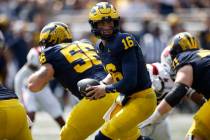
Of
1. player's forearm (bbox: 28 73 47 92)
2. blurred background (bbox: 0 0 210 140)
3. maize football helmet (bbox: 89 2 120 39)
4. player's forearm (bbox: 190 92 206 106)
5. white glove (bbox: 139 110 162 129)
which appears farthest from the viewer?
blurred background (bbox: 0 0 210 140)

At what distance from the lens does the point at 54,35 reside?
29.3 feet

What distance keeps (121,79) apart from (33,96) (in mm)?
4087

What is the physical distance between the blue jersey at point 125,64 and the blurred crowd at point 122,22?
8.18 metres

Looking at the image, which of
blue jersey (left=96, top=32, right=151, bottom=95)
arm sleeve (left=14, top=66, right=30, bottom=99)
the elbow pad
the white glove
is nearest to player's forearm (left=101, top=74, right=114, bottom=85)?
blue jersey (left=96, top=32, right=151, bottom=95)

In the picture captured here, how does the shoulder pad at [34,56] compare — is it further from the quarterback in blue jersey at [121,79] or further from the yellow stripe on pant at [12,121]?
the yellow stripe on pant at [12,121]

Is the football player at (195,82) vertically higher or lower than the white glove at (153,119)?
higher

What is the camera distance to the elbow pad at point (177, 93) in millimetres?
7613

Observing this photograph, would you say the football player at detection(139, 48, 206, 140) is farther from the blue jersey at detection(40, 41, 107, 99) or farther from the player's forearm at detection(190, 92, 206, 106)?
the blue jersey at detection(40, 41, 107, 99)

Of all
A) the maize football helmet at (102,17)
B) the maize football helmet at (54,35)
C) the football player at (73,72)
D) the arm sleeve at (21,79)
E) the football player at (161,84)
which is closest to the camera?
the maize football helmet at (102,17)

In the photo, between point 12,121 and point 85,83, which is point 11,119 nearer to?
point 12,121

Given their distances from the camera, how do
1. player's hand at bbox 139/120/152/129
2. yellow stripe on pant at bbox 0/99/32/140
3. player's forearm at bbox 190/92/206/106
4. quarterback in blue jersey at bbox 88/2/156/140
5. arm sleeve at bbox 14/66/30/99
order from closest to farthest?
Answer: yellow stripe on pant at bbox 0/99/32/140 → quarterback in blue jersey at bbox 88/2/156/140 → player's hand at bbox 139/120/152/129 → player's forearm at bbox 190/92/206/106 → arm sleeve at bbox 14/66/30/99

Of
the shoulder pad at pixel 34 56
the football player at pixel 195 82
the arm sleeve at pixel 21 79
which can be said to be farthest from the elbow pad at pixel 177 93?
the arm sleeve at pixel 21 79

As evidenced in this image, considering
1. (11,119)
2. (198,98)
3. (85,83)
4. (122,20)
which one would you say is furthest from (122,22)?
(11,119)

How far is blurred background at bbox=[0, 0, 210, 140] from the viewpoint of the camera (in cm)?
1658
